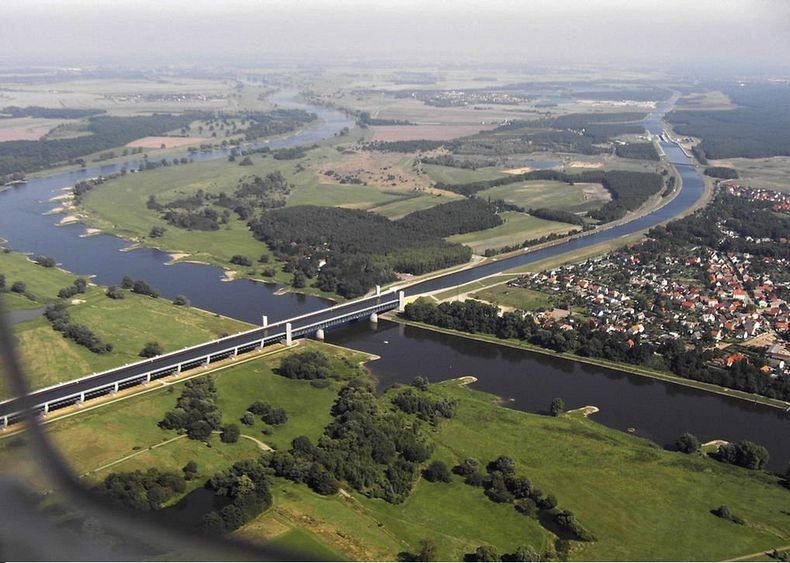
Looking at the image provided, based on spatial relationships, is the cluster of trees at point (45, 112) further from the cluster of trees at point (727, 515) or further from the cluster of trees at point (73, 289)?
the cluster of trees at point (727, 515)

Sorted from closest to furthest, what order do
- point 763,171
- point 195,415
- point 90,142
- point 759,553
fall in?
point 759,553, point 195,415, point 763,171, point 90,142

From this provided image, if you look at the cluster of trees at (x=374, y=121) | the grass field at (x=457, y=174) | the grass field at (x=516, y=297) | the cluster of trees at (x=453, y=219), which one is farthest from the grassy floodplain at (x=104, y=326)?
the cluster of trees at (x=374, y=121)

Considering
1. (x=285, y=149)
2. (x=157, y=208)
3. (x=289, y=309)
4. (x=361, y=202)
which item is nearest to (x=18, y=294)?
(x=289, y=309)

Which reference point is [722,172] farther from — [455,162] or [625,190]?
[455,162]

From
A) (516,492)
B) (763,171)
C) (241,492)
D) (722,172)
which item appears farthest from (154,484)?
(763,171)

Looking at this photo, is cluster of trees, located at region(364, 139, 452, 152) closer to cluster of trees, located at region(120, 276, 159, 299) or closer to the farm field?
the farm field

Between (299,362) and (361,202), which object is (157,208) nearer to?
(361,202)
